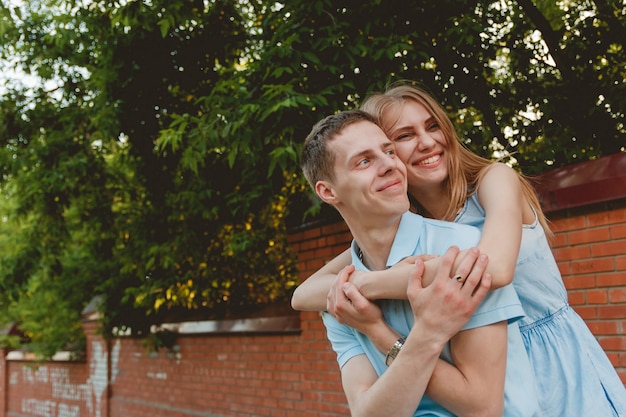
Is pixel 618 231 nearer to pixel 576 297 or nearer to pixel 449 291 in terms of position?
pixel 576 297

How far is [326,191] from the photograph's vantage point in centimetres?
237

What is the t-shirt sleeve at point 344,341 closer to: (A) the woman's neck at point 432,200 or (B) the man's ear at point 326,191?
(B) the man's ear at point 326,191

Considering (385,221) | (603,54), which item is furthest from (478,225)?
(603,54)

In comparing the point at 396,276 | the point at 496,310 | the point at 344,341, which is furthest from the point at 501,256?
the point at 344,341

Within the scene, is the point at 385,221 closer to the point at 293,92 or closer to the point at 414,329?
the point at 414,329

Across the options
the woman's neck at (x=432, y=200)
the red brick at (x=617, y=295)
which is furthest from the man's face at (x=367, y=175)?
the red brick at (x=617, y=295)

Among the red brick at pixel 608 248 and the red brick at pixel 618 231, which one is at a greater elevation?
the red brick at pixel 618 231

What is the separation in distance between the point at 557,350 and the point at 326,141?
1.03 m

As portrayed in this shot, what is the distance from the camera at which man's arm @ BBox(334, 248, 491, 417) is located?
1832 millimetres

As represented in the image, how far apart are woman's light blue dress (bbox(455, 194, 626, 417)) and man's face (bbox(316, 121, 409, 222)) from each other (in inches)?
20.9

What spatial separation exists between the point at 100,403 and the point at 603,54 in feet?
31.4

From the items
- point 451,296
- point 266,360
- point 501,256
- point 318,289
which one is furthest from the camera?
point 266,360

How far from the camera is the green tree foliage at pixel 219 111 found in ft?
16.8

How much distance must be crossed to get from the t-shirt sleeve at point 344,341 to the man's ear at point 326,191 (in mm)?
408
